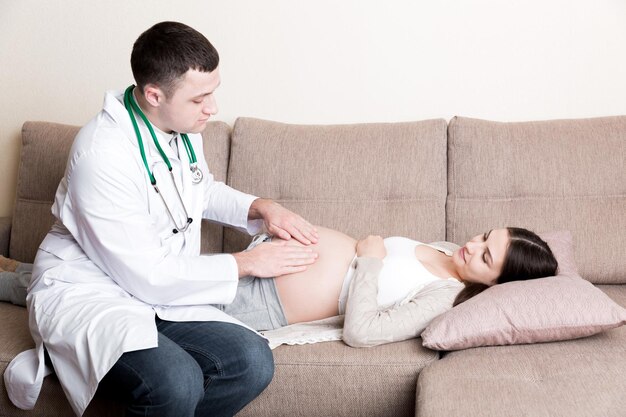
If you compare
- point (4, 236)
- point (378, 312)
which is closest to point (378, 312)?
point (378, 312)

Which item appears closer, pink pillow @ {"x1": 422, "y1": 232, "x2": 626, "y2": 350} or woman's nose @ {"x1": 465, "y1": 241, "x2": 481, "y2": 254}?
pink pillow @ {"x1": 422, "y1": 232, "x2": 626, "y2": 350}

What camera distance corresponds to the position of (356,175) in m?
2.68

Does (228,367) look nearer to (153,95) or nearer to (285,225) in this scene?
(285,225)

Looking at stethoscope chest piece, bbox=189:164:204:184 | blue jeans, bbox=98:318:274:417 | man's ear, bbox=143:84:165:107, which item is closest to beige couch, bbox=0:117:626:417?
blue jeans, bbox=98:318:274:417

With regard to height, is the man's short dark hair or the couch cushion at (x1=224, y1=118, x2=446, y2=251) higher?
the man's short dark hair

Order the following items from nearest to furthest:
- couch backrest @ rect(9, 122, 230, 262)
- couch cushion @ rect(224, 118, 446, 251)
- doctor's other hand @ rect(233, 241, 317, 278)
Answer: doctor's other hand @ rect(233, 241, 317, 278)
couch cushion @ rect(224, 118, 446, 251)
couch backrest @ rect(9, 122, 230, 262)

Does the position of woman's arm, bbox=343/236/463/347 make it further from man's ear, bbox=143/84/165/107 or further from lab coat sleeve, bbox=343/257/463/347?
man's ear, bbox=143/84/165/107

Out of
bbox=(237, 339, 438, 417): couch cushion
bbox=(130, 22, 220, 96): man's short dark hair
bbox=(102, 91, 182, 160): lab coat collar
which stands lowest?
bbox=(237, 339, 438, 417): couch cushion

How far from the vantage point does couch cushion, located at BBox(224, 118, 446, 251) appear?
8.68ft

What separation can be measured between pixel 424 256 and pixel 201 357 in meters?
0.76

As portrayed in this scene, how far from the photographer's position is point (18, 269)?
8.49 feet

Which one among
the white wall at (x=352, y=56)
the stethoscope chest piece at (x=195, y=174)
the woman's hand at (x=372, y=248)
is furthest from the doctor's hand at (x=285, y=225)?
the white wall at (x=352, y=56)

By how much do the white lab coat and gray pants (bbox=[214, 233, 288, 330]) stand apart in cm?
13

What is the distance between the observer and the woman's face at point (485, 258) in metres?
→ 2.24
